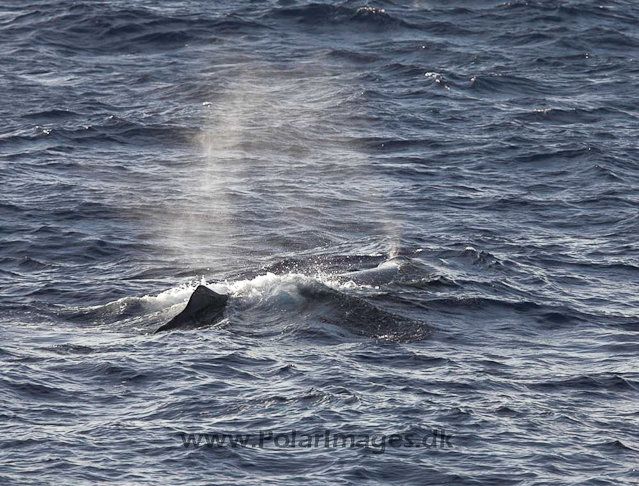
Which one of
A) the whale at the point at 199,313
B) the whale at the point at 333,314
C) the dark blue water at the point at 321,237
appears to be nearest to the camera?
the dark blue water at the point at 321,237

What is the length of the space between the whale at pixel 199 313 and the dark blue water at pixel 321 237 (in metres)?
0.59

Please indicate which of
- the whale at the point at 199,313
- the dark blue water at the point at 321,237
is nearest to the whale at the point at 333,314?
the whale at the point at 199,313

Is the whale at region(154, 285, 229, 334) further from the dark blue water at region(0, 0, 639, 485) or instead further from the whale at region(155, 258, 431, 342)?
the dark blue water at region(0, 0, 639, 485)

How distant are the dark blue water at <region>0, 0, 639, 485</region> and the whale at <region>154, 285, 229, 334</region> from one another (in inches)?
23.4

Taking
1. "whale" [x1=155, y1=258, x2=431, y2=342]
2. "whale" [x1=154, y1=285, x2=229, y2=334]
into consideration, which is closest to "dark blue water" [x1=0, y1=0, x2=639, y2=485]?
"whale" [x1=155, y1=258, x2=431, y2=342]

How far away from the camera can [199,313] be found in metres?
34.6

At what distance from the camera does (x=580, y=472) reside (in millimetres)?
25688

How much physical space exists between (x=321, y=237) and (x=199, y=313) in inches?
379

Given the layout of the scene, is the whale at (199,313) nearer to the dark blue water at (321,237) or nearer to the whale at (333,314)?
the whale at (333,314)

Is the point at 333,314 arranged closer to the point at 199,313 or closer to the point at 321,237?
the point at 199,313

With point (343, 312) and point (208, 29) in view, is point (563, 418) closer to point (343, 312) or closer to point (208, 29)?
point (343, 312)

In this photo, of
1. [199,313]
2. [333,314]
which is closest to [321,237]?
[333,314]

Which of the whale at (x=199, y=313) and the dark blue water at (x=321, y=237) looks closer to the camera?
the dark blue water at (x=321, y=237)

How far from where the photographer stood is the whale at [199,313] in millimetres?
Answer: 34156
